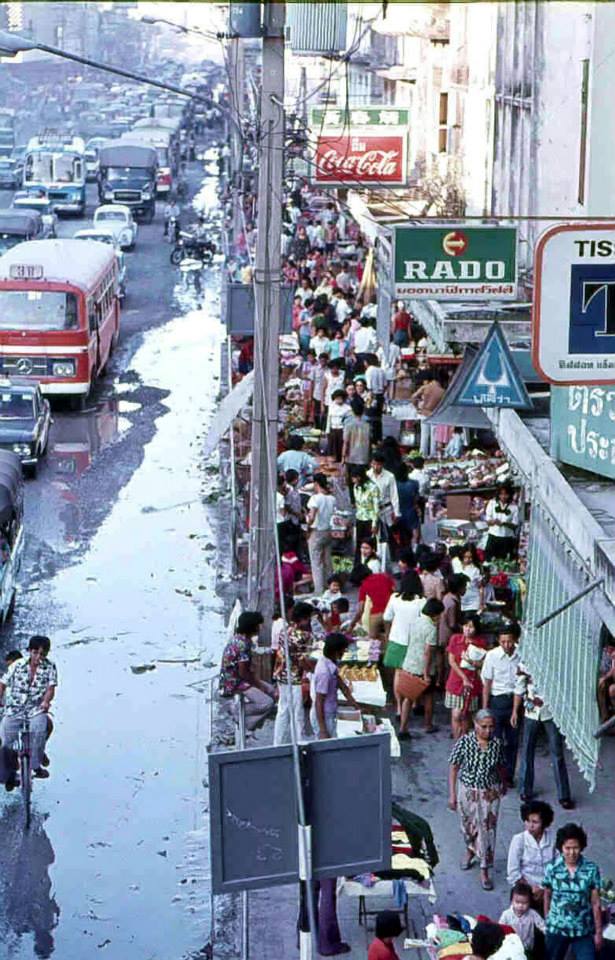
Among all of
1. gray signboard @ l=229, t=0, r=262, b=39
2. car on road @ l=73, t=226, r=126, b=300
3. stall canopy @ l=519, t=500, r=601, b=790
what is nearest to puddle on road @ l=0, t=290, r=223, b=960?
stall canopy @ l=519, t=500, r=601, b=790

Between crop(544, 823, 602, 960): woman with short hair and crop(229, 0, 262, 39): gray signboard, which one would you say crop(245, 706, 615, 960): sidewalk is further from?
crop(229, 0, 262, 39): gray signboard

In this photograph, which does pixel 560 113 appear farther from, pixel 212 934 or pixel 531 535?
pixel 212 934

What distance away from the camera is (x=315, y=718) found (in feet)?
51.8

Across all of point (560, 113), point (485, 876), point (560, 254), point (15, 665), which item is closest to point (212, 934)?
point (485, 876)

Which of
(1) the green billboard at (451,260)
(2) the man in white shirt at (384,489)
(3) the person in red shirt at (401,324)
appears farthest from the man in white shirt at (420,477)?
(3) the person in red shirt at (401,324)

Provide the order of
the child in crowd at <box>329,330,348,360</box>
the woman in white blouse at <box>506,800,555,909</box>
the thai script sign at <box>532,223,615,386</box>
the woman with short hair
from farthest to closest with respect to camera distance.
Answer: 1. the child in crowd at <box>329,330,348,360</box>
2. the woman in white blouse at <box>506,800,555,909</box>
3. the woman with short hair
4. the thai script sign at <box>532,223,615,386</box>

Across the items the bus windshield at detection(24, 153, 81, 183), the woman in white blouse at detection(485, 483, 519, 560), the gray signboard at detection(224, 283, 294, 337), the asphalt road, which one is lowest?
the asphalt road

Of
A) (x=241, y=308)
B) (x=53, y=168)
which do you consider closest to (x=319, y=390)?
(x=241, y=308)

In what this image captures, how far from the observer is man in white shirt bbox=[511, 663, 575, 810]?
15055mm

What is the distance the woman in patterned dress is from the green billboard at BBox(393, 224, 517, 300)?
4.58 m

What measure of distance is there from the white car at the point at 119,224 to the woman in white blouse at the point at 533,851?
46.0 metres

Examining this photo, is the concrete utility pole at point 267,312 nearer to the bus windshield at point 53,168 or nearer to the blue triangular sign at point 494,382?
the blue triangular sign at point 494,382

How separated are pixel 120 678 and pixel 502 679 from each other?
5.48 meters

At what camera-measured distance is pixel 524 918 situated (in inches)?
467
